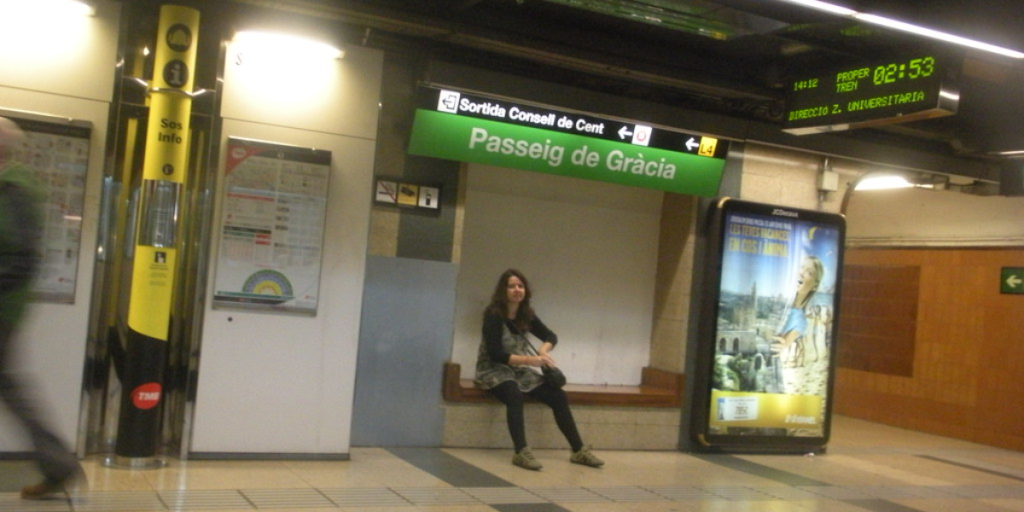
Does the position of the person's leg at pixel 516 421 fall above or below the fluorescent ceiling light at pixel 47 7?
below

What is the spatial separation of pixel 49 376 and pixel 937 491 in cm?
693

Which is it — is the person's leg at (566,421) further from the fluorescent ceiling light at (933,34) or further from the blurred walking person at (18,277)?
the blurred walking person at (18,277)

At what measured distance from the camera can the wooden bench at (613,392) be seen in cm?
828

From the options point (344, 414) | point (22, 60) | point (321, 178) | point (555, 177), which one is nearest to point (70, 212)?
point (22, 60)

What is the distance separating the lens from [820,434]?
32.7 feet

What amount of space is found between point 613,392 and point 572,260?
1330 millimetres

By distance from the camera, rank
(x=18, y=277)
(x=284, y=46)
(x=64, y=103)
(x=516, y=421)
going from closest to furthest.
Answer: (x=18, y=277) → (x=64, y=103) → (x=284, y=46) → (x=516, y=421)

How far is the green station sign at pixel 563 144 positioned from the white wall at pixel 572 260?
33.5 inches

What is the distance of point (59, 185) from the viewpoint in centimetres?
664

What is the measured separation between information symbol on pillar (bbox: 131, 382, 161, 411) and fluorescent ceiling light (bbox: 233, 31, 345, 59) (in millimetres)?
2420

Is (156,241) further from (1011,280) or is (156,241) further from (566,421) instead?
(1011,280)

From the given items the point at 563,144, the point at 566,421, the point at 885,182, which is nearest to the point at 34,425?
the point at 566,421

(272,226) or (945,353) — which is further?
(945,353)

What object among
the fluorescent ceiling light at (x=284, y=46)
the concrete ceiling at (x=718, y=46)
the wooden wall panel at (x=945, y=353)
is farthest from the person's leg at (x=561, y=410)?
the wooden wall panel at (x=945, y=353)
